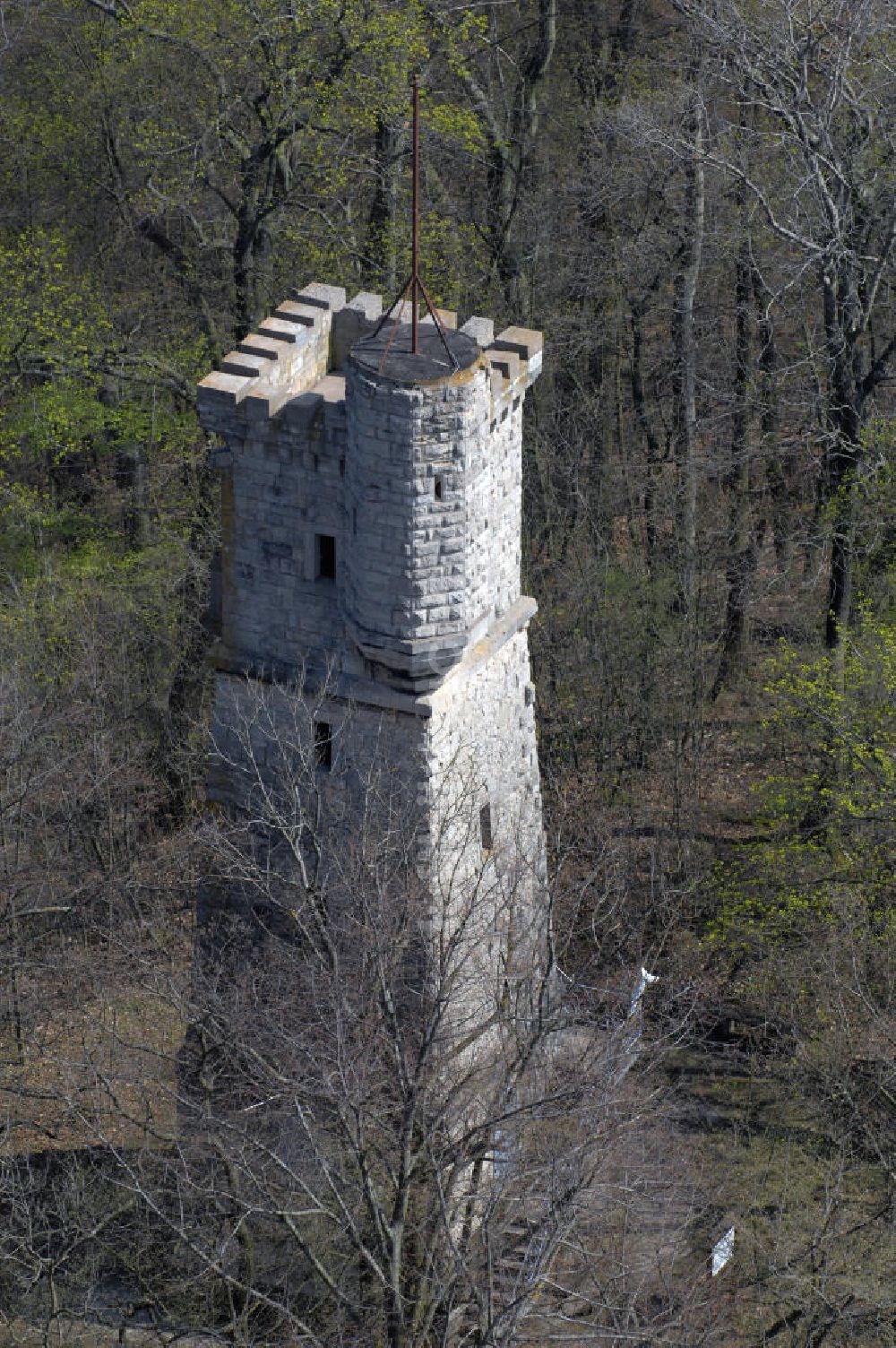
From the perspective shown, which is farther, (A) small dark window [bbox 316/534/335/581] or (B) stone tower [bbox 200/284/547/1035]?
(A) small dark window [bbox 316/534/335/581]

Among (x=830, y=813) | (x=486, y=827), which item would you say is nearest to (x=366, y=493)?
(x=486, y=827)

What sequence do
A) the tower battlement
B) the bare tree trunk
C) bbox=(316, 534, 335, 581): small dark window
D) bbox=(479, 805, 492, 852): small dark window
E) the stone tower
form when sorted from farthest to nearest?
1. the bare tree trunk
2. bbox=(479, 805, 492, 852): small dark window
3. bbox=(316, 534, 335, 581): small dark window
4. the stone tower
5. the tower battlement

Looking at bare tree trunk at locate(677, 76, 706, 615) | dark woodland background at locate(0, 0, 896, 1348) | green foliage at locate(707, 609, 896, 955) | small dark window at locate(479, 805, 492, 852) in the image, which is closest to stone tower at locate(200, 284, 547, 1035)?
small dark window at locate(479, 805, 492, 852)

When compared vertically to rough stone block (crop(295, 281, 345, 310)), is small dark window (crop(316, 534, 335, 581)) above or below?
below

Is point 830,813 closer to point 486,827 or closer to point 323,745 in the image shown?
point 486,827

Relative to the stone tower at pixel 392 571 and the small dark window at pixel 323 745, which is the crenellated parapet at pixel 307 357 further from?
the small dark window at pixel 323 745

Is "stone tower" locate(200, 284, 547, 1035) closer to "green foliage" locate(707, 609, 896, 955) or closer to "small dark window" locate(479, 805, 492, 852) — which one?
"small dark window" locate(479, 805, 492, 852)
